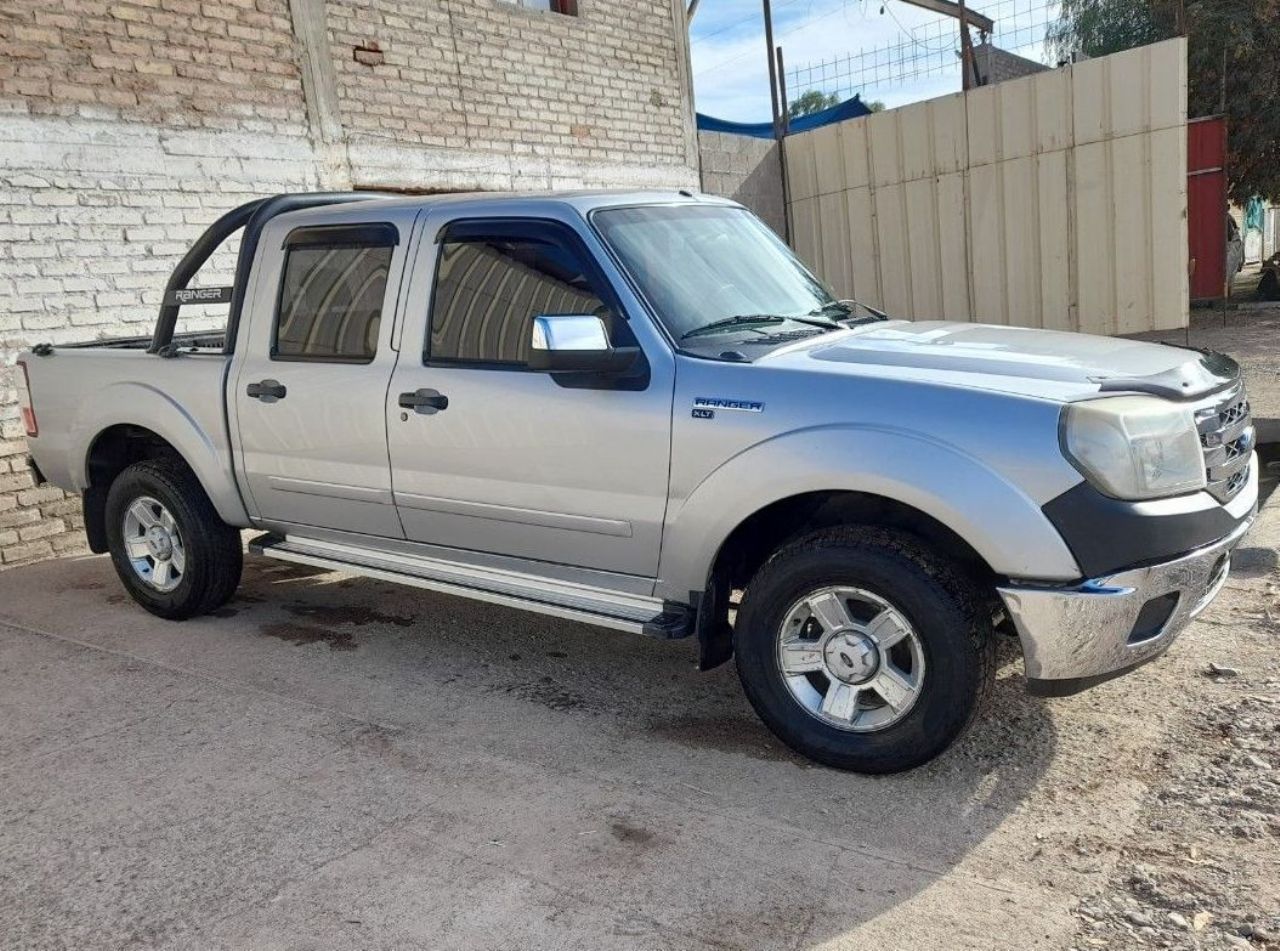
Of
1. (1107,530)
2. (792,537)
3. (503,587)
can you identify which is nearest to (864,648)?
(792,537)

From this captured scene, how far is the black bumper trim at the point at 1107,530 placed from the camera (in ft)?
10.3

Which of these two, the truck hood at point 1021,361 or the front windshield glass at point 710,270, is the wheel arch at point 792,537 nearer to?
the truck hood at point 1021,361

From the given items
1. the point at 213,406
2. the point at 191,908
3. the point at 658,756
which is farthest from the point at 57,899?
the point at 213,406

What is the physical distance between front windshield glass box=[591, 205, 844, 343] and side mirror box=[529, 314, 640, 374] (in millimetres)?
239

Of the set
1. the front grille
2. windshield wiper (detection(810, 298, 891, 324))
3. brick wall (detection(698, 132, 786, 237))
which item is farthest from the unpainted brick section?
the front grille

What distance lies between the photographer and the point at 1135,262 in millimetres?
9812

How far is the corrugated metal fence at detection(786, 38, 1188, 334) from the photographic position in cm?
952

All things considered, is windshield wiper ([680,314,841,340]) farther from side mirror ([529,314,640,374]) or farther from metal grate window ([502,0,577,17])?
metal grate window ([502,0,577,17])

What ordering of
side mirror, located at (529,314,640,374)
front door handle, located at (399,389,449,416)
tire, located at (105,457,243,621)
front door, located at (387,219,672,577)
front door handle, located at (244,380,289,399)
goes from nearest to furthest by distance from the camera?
side mirror, located at (529,314,640,374)
front door, located at (387,219,672,577)
front door handle, located at (399,389,449,416)
front door handle, located at (244,380,289,399)
tire, located at (105,457,243,621)

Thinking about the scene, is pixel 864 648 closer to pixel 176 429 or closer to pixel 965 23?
pixel 176 429

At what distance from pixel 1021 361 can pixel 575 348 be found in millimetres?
1482

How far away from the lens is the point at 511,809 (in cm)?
349

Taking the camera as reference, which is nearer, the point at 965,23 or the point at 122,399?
the point at 122,399

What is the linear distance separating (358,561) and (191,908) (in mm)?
2009
